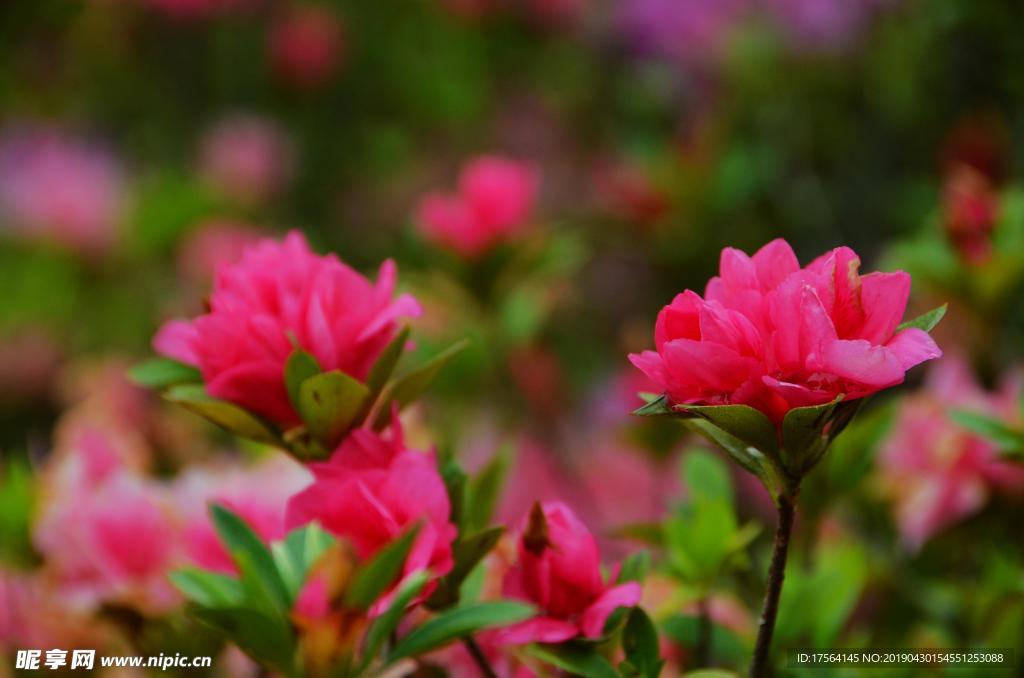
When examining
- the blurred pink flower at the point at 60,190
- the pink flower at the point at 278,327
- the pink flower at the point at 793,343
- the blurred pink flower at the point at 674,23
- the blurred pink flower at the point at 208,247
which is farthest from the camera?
the blurred pink flower at the point at 674,23

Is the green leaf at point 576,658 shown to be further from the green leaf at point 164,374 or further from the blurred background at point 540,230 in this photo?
the green leaf at point 164,374

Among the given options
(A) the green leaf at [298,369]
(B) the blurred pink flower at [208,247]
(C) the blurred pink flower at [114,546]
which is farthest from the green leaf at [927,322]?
(B) the blurred pink flower at [208,247]

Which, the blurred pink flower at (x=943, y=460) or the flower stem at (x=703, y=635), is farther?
the blurred pink flower at (x=943, y=460)

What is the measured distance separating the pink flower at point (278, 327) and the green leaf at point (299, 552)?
0.07 meters

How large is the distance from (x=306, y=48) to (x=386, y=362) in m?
1.78

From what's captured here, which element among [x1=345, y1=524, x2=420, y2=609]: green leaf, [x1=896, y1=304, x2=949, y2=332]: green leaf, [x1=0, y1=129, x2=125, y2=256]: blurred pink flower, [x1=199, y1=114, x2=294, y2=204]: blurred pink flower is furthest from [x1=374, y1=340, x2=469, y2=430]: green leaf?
[x1=199, y1=114, x2=294, y2=204]: blurred pink flower

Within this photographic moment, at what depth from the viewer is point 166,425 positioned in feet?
4.27

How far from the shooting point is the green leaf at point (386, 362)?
0.56 meters

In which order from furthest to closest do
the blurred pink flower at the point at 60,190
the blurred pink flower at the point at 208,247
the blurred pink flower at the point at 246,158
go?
the blurred pink flower at the point at 246,158, the blurred pink flower at the point at 60,190, the blurred pink flower at the point at 208,247

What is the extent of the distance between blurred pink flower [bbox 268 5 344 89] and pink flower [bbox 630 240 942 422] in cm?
189

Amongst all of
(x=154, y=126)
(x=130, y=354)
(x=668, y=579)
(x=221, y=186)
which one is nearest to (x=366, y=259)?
(x=221, y=186)

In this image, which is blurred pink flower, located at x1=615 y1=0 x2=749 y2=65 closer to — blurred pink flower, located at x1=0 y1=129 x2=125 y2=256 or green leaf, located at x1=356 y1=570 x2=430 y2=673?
blurred pink flower, located at x1=0 y1=129 x2=125 y2=256

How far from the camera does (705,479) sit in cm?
73

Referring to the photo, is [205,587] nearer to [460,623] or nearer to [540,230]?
[460,623]
